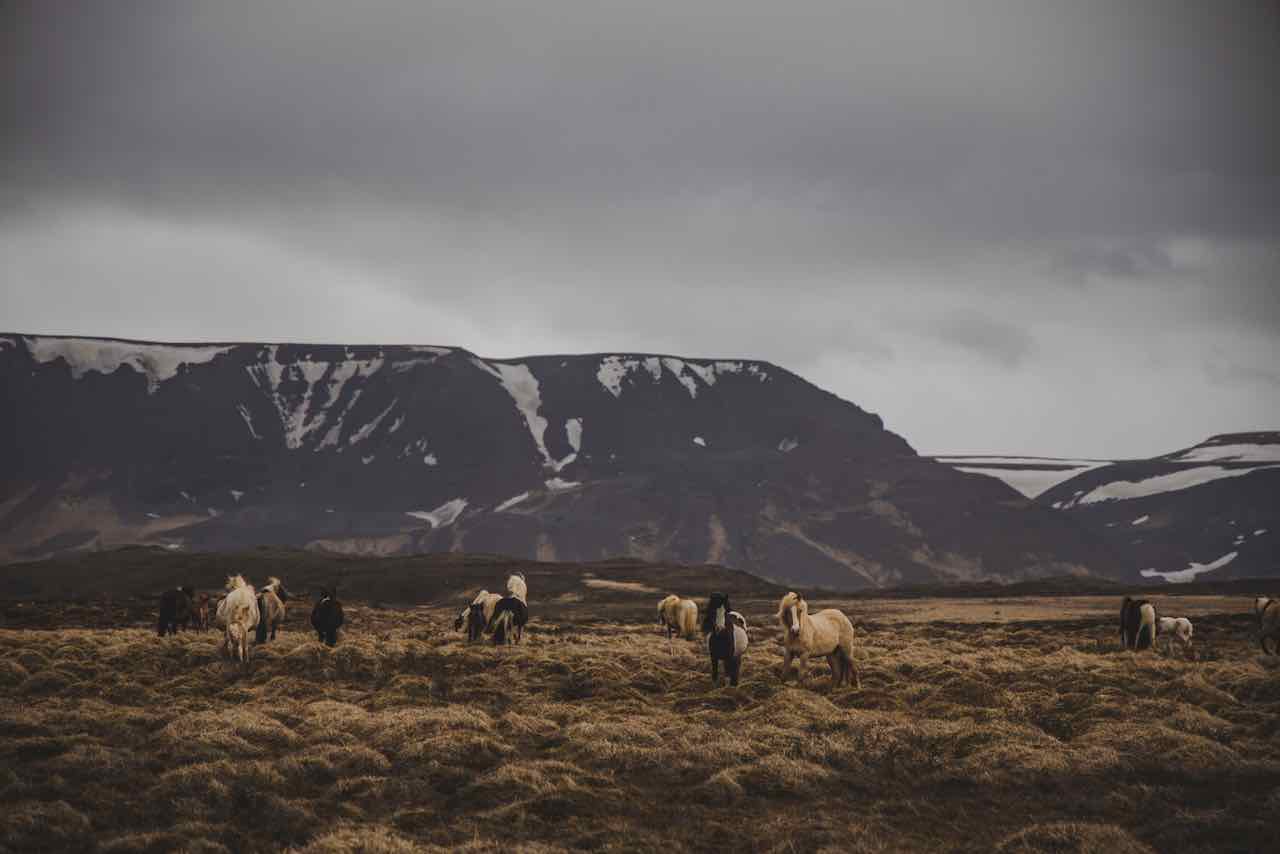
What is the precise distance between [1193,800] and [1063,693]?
794 cm

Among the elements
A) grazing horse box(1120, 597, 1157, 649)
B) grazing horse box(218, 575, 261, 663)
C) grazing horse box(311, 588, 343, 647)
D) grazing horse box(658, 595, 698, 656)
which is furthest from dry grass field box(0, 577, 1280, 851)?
grazing horse box(658, 595, 698, 656)

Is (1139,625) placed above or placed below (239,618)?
below

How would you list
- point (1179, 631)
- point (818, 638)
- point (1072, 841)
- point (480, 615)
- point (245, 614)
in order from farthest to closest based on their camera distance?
point (1179, 631)
point (480, 615)
point (245, 614)
point (818, 638)
point (1072, 841)

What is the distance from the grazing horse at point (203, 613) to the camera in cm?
3450

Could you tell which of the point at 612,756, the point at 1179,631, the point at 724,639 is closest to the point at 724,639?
the point at 724,639

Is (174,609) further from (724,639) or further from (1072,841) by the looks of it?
(1072,841)

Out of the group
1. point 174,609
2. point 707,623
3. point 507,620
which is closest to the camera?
point 707,623

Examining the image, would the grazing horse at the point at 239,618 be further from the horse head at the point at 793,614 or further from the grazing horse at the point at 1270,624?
the grazing horse at the point at 1270,624

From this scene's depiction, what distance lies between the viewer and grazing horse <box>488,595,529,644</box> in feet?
95.0

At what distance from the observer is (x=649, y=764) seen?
14273mm

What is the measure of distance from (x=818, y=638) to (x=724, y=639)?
2082mm

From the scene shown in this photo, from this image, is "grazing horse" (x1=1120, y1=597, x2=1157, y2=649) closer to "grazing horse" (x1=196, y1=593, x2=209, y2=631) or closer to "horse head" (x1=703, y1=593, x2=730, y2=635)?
"horse head" (x1=703, y1=593, x2=730, y2=635)

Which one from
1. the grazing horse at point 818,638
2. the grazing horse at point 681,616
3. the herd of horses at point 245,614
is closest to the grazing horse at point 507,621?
the herd of horses at point 245,614

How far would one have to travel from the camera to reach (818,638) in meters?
20.5
